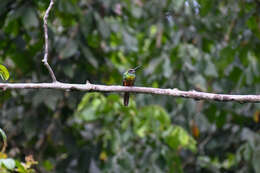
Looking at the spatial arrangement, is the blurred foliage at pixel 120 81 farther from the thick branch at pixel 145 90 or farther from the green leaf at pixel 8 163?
the green leaf at pixel 8 163

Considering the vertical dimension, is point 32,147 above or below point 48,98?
below

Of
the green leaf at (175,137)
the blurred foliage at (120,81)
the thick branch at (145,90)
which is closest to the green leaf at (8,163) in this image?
the thick branch at (145,90)

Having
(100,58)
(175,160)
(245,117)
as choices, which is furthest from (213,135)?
(100,58)

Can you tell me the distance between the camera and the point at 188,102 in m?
3.20

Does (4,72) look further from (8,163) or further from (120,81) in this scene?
(120,81)

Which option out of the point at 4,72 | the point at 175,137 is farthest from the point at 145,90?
the point at 175,137

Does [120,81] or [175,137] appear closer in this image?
[175,137]

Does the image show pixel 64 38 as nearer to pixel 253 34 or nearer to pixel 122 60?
Result: pixel 122 60

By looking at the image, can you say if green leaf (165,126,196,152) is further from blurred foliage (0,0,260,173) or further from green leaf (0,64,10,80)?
green leaf (0,64,10,80)

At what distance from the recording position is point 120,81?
3.46m

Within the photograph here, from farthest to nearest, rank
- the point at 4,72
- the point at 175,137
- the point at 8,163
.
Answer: the point at 175,137
the point at 4,72
the point at 8,163

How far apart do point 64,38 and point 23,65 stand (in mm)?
362

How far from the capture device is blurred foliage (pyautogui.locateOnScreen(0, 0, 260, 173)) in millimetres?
2848

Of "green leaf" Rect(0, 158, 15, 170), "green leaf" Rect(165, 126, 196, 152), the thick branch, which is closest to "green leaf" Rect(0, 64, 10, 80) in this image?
the thick branch
